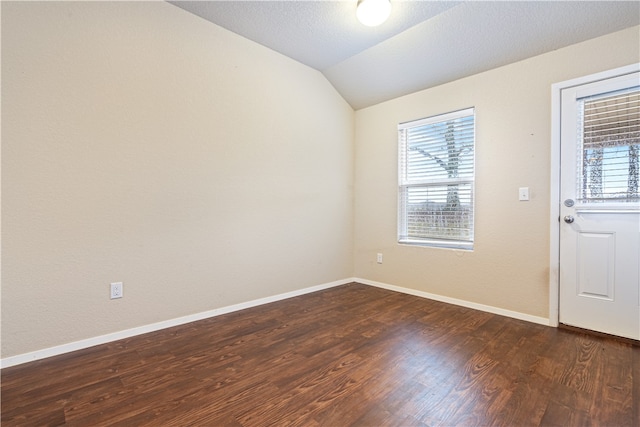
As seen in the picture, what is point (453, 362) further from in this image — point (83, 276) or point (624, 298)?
point (83, 276)

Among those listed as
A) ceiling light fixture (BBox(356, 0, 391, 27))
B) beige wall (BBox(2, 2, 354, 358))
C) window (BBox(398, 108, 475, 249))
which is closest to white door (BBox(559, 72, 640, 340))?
window (BBox(398, 108, 475, 249))

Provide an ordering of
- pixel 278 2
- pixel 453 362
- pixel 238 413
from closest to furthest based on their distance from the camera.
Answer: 1. pixel 238 413
2. pixel 453 362
3. pixel 278 2

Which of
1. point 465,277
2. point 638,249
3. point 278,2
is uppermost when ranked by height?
point 278,2

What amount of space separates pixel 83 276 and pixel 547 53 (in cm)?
394

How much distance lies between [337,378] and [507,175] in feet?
7.48

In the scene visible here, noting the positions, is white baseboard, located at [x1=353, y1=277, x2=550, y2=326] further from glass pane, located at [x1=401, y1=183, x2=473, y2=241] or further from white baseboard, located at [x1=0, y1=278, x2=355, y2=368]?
white baseboard, located at [x1=0, y1=278, x2=355, y2=368]

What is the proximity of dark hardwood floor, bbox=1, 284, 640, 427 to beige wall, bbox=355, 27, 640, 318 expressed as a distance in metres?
0.43

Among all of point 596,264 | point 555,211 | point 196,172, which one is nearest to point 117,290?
point 196,172

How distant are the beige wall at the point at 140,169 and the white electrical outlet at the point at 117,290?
38mm

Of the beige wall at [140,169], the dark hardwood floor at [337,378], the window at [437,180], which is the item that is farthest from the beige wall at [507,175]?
the beige wall at [140,169]

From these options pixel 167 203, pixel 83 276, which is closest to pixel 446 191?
pixel 167 203

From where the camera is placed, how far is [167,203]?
2344mm

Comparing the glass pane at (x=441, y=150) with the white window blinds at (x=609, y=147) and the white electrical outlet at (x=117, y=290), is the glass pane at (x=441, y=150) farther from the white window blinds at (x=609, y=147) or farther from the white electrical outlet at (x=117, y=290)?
the white electrical outlet at (x=117, y=290)

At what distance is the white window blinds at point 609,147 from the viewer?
211 centimetres
